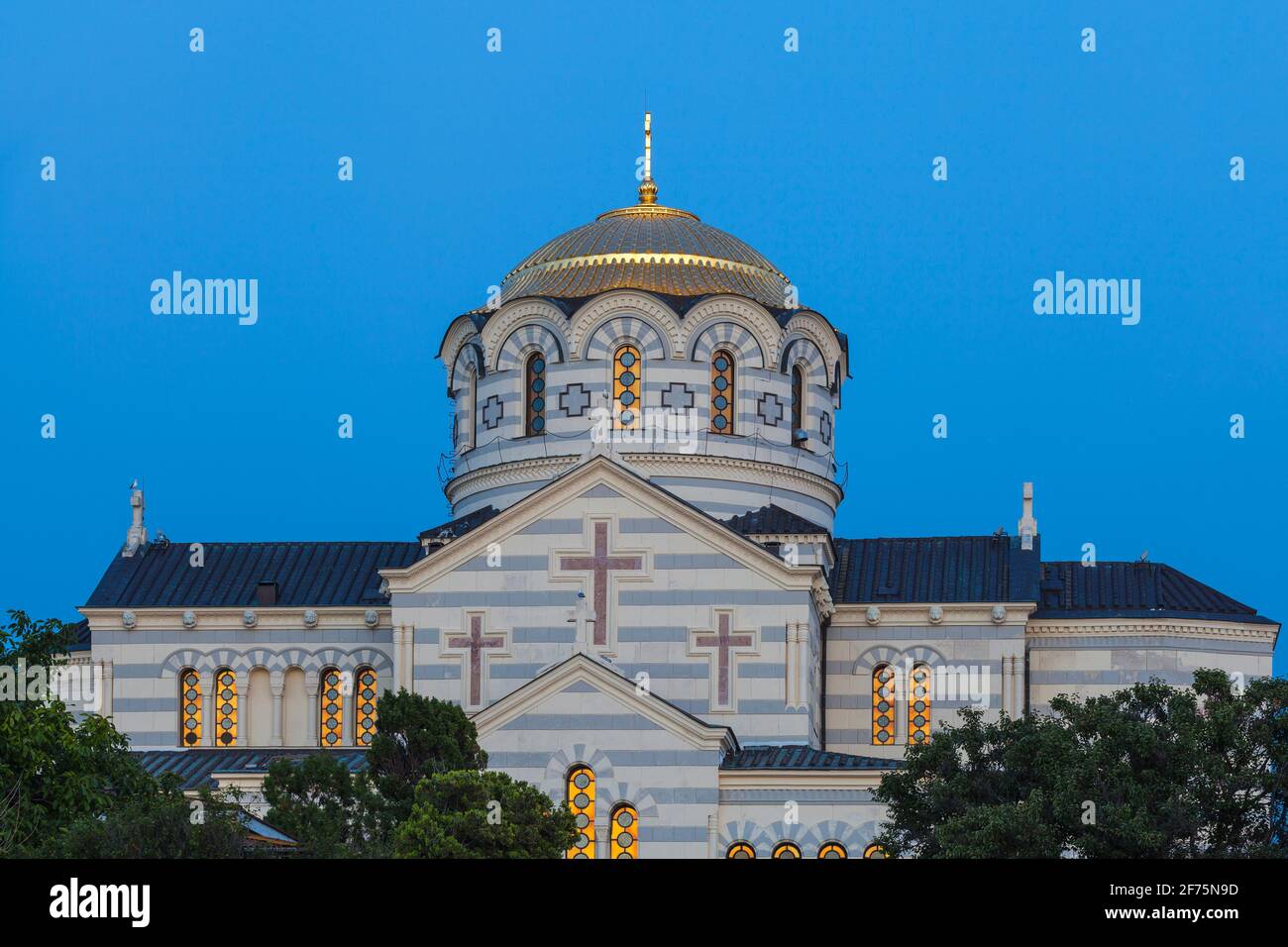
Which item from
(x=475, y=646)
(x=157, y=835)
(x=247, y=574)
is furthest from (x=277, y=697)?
(x=157, y=835)

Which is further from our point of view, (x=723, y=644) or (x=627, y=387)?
(x=627, y=387)

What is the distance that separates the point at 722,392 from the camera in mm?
59781

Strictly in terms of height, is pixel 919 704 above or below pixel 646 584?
below

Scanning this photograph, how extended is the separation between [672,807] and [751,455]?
1142 centimetres

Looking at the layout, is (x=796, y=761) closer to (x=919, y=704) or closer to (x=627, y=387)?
(x=919, y=704)

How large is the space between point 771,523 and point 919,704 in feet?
18.0

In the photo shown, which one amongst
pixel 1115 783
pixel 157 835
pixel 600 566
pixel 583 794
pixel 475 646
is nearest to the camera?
pixel 157 835

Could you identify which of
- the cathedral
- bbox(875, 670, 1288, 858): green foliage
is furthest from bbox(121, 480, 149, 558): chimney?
bbox(875, 670, 1288, 858): green foliage

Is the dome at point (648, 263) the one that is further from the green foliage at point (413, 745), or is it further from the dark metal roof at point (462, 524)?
the green foliage at point (413, 745)

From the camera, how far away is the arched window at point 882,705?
5825cm

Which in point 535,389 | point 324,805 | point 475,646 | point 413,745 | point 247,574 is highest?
point 535,389

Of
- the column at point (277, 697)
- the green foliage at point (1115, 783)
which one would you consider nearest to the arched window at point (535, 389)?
the column at point (277, 697)

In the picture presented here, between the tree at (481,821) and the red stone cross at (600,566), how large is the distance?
11589mm
